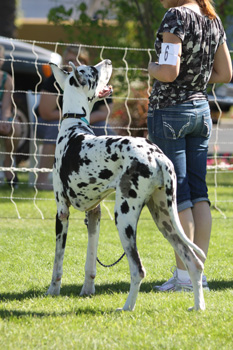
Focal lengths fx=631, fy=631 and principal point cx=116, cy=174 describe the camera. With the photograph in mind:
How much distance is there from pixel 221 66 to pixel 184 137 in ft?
1.88

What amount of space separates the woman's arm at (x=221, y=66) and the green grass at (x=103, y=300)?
147 centimetres

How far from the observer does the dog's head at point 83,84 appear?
13.5ft

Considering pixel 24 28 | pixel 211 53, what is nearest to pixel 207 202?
pixel 211 53

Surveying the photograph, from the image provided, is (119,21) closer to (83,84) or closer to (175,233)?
(83,84)

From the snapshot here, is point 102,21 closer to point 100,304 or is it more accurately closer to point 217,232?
point 217,232

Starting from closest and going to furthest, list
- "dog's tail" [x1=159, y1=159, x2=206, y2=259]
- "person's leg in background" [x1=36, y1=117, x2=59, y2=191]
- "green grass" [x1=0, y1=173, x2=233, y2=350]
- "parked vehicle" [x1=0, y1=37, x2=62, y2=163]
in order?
1. "green grass" [x1=0, y1=173, x2=233, y2=350]
2. "dog's tail" [x1=159, y1=159, x2=206, y2=259]
3. "person's leg in background" [x1=36, y1=117, x2=59, y2=191]
4. "parked vehicle" [x1=0, y1=37, x2=62, y2=163]

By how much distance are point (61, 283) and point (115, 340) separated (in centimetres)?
138

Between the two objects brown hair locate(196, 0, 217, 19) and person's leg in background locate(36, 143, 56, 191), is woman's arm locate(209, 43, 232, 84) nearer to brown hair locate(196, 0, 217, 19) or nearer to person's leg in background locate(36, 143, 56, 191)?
brown hair locate(196, 0, 217, 19)

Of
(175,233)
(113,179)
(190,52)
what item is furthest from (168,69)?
(175,233)

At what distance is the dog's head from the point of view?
412cm

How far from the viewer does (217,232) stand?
632cm

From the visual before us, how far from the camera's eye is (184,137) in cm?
421

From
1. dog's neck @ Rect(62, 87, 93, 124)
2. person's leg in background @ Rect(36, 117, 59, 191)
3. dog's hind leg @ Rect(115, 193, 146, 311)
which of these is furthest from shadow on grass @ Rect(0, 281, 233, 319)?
person's leg in background @ Rect(36, 117, 59, 191)

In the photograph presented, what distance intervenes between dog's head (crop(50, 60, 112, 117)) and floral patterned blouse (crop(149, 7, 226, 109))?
0.37 m
